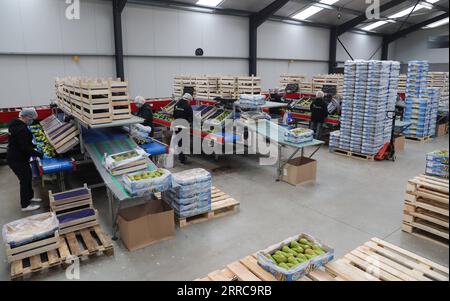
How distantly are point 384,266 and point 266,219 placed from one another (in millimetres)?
2188

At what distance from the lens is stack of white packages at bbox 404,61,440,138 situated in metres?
11.0

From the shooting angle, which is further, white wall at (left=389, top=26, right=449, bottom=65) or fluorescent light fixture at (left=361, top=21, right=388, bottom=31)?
white wall at (left=389, top=26, right=449, bottom=65)

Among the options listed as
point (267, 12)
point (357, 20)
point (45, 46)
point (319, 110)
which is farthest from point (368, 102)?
point (357, 20)

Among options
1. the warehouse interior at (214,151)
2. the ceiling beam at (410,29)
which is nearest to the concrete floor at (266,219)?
the warehouse interior at (214,151)

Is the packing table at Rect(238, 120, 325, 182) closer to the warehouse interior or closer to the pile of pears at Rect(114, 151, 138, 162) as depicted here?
the warehouse interior

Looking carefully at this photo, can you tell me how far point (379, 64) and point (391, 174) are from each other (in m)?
2.74

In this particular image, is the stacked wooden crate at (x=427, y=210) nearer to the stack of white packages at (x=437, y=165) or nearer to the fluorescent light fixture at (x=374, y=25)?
the stack of white packages at (x=437, y=165)

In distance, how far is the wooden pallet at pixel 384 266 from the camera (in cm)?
312

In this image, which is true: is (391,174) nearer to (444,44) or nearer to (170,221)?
(170,221)

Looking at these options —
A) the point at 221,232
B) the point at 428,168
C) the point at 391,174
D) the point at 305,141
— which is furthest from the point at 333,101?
the point at 221,232

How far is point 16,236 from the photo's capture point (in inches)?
156

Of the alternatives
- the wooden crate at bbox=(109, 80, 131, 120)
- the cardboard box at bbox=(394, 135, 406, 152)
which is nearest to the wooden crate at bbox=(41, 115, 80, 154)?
the wooden crate at bbox=(109, 80, 131, 120)

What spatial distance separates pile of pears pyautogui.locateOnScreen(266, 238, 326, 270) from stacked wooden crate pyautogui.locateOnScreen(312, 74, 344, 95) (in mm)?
8505

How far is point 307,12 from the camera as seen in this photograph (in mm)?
15578
